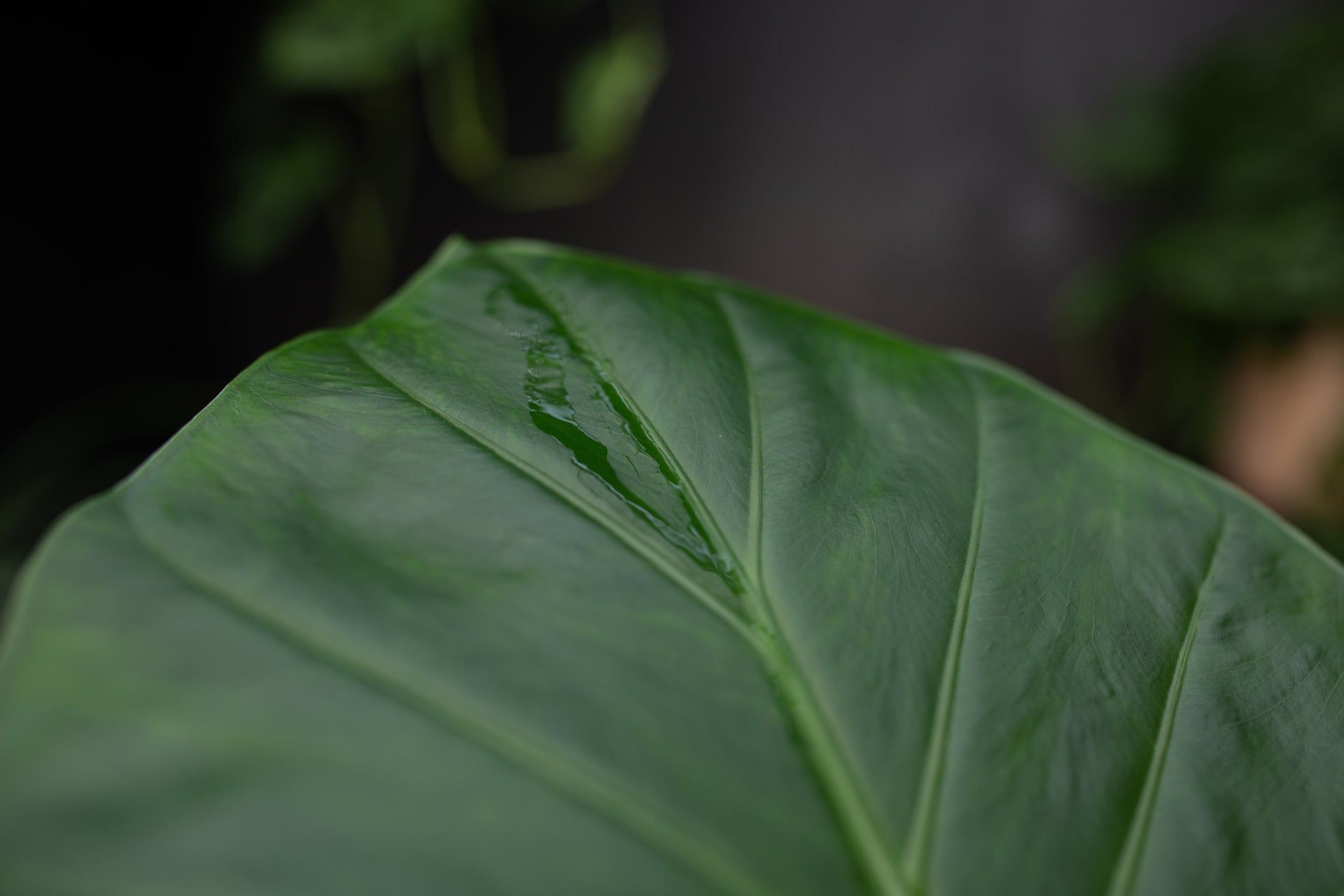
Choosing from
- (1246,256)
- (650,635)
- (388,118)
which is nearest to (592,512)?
(650,635)

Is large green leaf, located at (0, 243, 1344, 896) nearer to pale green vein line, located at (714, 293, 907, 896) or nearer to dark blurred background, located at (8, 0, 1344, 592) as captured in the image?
pale green vein line, located at (714, 293, 907, 896)

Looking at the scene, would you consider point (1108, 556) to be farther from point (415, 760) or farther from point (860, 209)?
point (860, 209)

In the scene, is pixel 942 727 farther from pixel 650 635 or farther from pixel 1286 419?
pixel 1286 419

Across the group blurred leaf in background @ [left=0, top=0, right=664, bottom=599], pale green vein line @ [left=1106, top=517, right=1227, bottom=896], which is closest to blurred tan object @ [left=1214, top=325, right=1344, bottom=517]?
blurred leaf in background @ [left=0, top=0, right=664, bottom=599]

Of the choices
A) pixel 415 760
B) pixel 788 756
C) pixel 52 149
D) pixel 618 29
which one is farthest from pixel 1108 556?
pixel 52 149

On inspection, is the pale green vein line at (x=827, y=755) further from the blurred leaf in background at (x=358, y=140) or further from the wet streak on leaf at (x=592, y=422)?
the blurred leaf in background at (x=358, y=140)

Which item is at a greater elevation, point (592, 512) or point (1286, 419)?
point (592, 512)

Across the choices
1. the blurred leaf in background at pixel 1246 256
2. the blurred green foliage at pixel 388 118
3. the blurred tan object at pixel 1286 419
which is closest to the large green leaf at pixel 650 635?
the blurred leaf in background at pixel 1246 256
